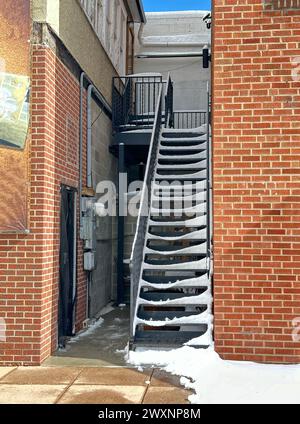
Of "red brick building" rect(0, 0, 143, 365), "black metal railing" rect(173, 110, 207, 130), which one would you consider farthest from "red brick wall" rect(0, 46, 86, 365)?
"black metal railing" rect(173, 110, 207, 130)

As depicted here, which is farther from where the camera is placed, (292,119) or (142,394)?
(292,119)

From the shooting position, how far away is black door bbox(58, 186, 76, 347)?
268 inches

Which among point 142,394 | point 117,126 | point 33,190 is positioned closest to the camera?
point 142,394

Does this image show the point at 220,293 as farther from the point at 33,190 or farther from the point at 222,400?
the point at 33,190

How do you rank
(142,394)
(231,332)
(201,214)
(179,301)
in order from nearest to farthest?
(142,394)
(231,332)
(179,301)
(201,214)

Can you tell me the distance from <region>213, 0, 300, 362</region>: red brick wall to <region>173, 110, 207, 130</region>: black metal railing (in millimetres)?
7806

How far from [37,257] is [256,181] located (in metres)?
2.68

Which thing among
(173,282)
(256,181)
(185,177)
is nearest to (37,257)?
(173,282)

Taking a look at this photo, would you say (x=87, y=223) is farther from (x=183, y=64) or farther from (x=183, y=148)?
(x=183, y=64)

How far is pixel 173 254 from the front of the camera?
7.17 meters
